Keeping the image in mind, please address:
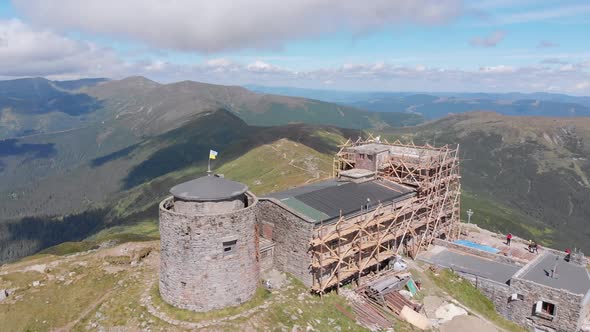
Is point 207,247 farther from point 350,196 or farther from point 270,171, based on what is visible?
point 270,171

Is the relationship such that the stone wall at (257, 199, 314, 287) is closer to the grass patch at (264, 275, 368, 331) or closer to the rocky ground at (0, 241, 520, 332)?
the rocky ground at (0, 241, 520, 332)

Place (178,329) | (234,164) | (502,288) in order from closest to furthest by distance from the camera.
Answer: (178,329) < (502,288) < (234,164)

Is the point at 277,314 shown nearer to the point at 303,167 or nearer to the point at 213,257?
the point at 213,257

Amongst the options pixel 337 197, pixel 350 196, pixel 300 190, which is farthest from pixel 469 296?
pixel 300 190

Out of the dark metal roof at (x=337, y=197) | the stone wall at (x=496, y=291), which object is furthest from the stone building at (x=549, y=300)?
the dark metal roof at (x=337, y=197)

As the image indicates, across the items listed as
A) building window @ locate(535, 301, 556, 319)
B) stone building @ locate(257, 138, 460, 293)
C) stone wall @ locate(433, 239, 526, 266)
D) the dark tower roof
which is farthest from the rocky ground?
the dark tower roof

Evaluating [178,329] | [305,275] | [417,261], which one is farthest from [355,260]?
[178,329]

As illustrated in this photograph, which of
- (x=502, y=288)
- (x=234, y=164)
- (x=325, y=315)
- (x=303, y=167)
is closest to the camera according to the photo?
(x=325, y=315)
